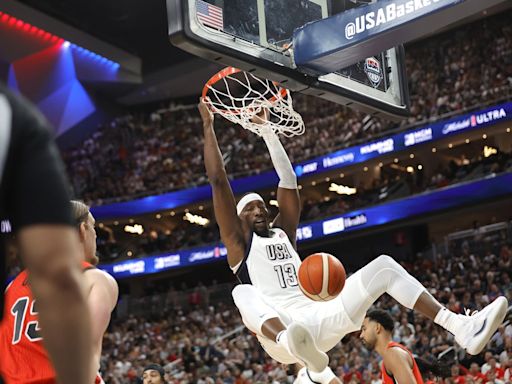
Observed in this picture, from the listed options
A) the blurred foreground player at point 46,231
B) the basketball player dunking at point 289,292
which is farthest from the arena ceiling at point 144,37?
the blurred foreground player at point 46,231

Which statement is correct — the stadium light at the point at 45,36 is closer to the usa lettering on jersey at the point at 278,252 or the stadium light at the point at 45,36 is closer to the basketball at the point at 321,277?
the usa lettering on jersey at the point at 278,252

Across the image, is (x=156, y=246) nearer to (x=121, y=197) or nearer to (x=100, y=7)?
(x=121, y=197)

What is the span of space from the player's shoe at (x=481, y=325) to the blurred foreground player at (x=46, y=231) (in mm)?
4086

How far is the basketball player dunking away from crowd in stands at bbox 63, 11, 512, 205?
16.5 meters

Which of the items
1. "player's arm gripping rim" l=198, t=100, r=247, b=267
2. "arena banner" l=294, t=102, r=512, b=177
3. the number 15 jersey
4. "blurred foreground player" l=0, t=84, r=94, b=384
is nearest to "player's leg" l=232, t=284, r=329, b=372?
"player's arm gripping rim" l=198, t=100, r=247, b=267

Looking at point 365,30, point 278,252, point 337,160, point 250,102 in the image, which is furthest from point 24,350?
point 337,160

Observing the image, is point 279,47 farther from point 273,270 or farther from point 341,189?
point 341,189

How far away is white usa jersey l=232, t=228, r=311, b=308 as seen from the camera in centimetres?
630

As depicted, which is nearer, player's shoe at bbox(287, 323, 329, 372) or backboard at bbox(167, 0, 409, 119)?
player's shoe at bbox(287, 323, 329, 372)

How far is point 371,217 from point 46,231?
21.9m

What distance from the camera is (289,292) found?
20.8 ft

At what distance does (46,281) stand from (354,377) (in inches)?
467

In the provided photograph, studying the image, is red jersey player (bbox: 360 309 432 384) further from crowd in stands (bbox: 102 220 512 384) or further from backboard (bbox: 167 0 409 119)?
crowd in stands (bbox: 102 220 512 384)

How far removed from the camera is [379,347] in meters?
6.45
